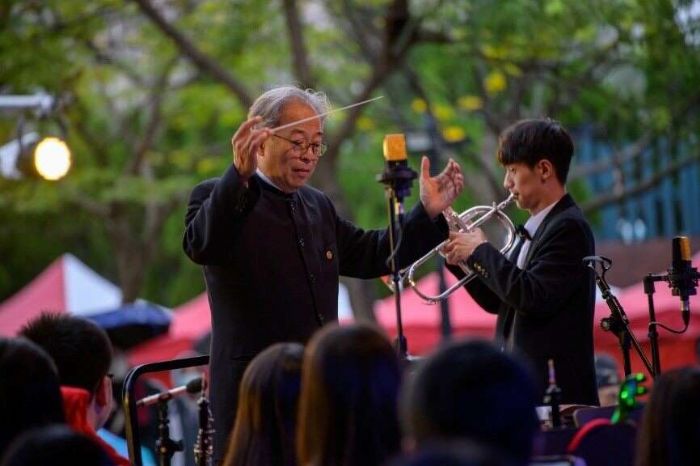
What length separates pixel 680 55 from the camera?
12453 mm

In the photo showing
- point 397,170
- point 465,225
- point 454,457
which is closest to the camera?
point 454,457

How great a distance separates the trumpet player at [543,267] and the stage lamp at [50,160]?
6319mm

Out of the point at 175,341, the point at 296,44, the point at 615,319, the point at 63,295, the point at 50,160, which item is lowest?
the point at 175,341

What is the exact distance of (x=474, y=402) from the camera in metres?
2.93

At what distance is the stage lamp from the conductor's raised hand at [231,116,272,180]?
6802 mm

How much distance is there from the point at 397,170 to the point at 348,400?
1463 millimetres

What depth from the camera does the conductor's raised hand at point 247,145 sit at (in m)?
4.66

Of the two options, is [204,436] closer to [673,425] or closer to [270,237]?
[270,237]

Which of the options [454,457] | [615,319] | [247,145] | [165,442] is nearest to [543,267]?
[615,319]

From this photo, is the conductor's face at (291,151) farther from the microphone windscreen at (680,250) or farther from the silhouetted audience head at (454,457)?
the silhouetted audience head at (454,457)

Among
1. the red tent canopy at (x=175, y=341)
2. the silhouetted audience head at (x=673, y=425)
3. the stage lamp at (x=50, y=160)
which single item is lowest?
the red tent canopy at (x=175, y=341)

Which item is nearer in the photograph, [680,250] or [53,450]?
[53,450]

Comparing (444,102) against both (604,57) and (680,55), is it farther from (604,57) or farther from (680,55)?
(680,55)

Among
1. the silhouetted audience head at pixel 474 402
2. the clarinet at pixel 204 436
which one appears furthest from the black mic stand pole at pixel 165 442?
the silhouetted audience head at pixel 474 402
